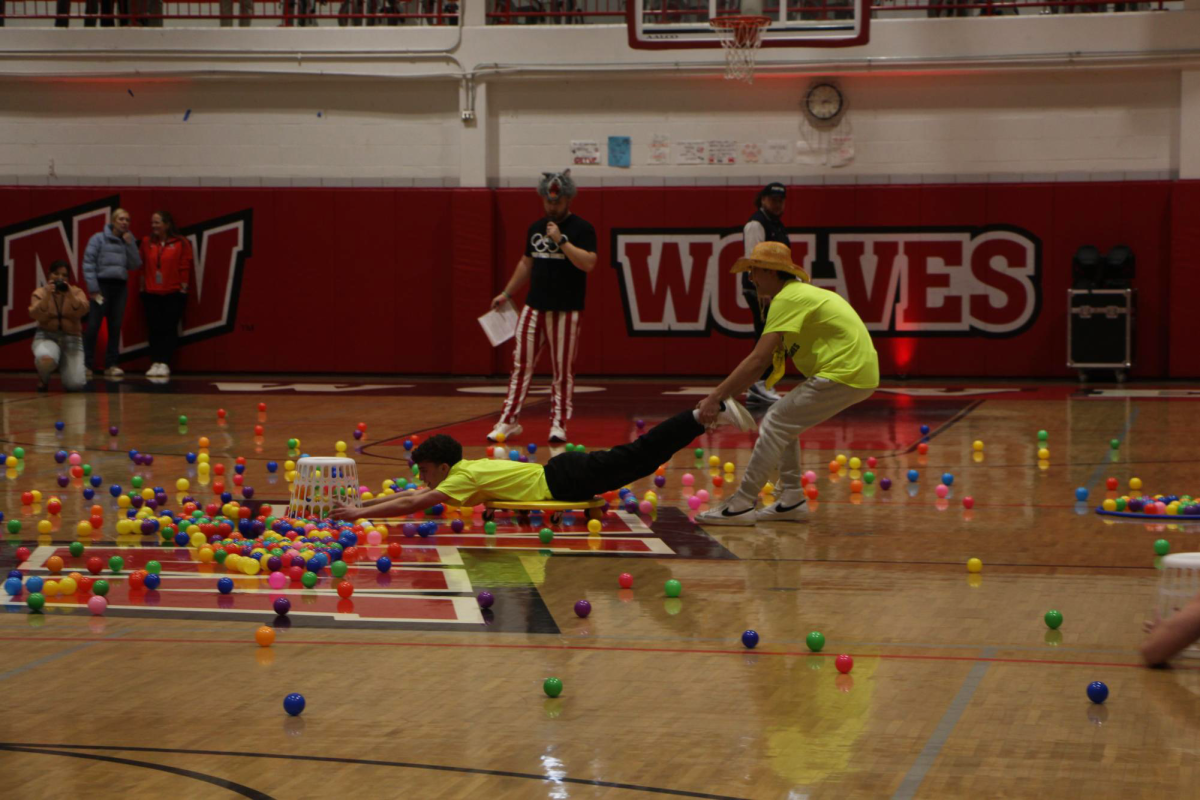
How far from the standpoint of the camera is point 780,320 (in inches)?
294

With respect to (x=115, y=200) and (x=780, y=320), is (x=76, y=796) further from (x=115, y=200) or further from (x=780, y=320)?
(x=115, y=200)

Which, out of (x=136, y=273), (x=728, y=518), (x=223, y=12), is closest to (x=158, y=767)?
(x=728, y=518)

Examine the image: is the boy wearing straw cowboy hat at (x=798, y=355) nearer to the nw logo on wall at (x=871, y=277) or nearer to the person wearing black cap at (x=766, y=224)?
the person wearing black cap at (x=766, y=224)

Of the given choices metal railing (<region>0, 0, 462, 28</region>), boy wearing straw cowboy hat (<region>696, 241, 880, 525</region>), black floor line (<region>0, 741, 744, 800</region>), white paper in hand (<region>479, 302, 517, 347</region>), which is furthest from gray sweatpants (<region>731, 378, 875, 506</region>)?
metal railing (<region>0, 0, 462, 28</region>)

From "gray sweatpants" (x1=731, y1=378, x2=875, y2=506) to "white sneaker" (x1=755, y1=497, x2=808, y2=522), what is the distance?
173 mm

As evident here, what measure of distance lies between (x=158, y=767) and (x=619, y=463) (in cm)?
374

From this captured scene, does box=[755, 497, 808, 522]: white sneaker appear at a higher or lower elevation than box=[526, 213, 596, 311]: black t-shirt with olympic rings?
lower

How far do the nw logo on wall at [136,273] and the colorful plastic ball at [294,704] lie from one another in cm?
1504

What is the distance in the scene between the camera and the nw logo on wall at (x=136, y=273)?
18625 mm

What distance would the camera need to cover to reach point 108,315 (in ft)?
59.6

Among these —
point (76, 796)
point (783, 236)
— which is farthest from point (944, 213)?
point (76, 796)

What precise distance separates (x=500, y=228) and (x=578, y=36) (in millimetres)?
2516

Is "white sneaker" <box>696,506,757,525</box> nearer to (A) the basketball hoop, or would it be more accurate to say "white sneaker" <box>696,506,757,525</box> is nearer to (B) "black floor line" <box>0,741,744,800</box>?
(B) "black floor line" <box>0,741,744,800</box>

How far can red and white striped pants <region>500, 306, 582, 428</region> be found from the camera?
37.3 ft
